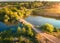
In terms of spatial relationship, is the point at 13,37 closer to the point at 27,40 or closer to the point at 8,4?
the point at 27,40

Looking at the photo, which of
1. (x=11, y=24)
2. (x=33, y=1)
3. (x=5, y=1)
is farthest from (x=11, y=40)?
(x=33, y=1)

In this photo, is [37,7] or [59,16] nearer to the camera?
[59,16]

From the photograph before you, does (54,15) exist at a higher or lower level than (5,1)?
lower

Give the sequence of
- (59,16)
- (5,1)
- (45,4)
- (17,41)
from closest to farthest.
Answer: (17,41), (59,16), (5,1), (45,4)

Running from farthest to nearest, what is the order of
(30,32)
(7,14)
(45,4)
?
(45,4) → (7,14) → (30,32)

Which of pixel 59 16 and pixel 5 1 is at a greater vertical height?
pixel 5 1

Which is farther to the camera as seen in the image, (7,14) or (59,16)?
(59,16)

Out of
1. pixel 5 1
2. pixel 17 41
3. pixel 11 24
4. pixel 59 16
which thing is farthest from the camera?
pixel 5 1

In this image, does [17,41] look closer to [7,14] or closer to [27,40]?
[27,40]

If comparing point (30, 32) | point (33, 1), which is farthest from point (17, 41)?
point (33, 1)
